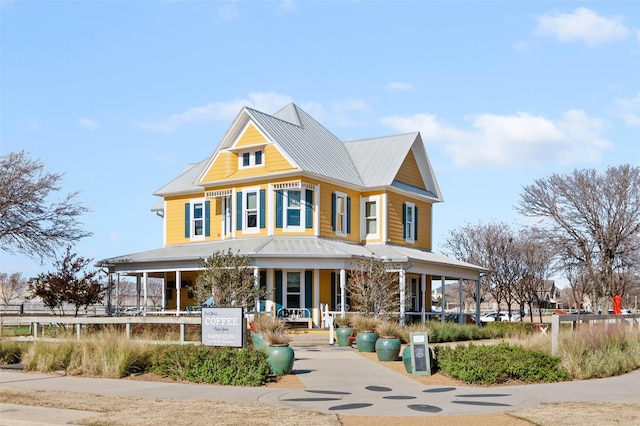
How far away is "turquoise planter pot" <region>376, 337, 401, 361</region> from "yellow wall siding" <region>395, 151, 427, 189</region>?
698 inches

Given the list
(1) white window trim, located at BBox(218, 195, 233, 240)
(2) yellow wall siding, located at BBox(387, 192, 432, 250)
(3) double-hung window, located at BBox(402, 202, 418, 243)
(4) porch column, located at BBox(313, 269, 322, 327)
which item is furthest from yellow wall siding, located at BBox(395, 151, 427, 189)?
(1) white window trim, located at BBox(218, 195, 233, 240)

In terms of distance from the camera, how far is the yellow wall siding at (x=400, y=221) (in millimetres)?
A: 37344

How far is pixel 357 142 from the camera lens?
1620 inches

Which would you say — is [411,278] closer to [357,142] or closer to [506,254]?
[357,142]

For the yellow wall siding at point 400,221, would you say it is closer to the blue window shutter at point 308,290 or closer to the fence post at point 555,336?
the blue window shutter at point 308,290

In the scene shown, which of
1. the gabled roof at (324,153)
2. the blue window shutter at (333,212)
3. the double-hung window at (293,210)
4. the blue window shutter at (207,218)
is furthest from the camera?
the blue window shutter at (207,218)

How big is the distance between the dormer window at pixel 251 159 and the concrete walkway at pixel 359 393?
17534 mm

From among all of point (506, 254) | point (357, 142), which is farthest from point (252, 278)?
point (506, 254)

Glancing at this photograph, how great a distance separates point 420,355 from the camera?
18.1 m

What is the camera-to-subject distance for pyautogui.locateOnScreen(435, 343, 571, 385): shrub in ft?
55.3

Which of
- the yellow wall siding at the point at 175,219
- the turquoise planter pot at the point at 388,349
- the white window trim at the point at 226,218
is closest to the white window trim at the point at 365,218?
the white window trim at the point at 226,218

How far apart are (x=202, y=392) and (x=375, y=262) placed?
15004 millimetres

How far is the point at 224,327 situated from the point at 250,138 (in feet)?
59.2

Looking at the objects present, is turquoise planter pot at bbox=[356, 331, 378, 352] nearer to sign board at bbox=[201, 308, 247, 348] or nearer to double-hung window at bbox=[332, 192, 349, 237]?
sign board at bbox=[201, 308, 247, 348]
